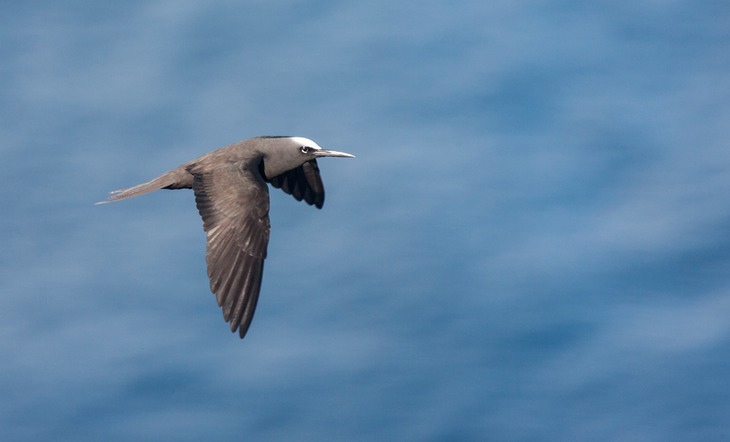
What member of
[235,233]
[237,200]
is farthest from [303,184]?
[235,233]

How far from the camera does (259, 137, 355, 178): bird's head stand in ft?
67.7

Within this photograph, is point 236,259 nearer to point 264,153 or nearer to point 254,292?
point 254,292

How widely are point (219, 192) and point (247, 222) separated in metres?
0.67

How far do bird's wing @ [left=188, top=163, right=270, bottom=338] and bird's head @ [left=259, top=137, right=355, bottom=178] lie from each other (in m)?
0.87

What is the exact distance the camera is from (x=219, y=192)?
19500mm

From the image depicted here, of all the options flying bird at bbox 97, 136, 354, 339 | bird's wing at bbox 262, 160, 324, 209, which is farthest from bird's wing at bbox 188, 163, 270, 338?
bird's wing at bbox 262, 160, 324, 209

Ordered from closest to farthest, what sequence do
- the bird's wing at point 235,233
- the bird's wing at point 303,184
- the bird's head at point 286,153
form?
the bird's wing at point 235,233 < the bird's head at point 286,153 < the bird's wing at point 303,184

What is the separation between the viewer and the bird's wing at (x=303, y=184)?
2244 centimetres

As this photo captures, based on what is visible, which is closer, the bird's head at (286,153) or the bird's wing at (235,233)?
the bird's wing at (235,233)

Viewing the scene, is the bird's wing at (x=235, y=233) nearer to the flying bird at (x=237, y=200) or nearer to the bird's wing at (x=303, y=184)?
the flying bird at (x=237, y=200)

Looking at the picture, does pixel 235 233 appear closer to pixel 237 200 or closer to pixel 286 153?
pixel 237 200

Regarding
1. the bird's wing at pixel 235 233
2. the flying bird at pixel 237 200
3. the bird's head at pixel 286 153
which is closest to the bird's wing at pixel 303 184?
the flying bird at pixel 237 200

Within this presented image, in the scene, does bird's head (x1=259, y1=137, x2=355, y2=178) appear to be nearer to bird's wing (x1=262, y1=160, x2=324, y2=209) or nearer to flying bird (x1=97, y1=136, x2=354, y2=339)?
flying bird (x1=97, y1=136, x2=354, y2=339)


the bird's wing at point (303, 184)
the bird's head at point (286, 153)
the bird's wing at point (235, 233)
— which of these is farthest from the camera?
the bird's wing at point (303, 184)
